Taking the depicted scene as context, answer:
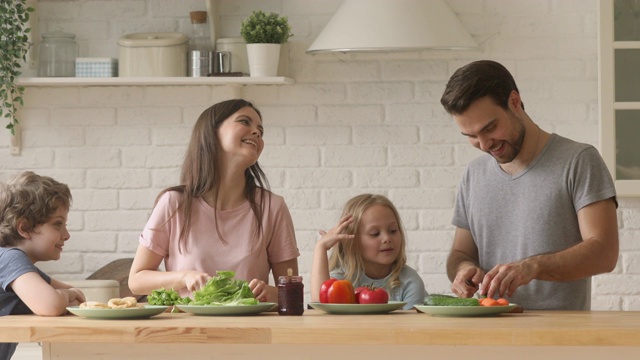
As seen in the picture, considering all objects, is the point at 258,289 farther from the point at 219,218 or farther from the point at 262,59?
the point at 262,59

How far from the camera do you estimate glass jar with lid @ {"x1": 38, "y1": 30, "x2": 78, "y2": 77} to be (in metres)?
4.09

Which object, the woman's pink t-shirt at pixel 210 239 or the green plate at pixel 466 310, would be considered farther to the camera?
the woman's pink t-shirt at pixel 210 239

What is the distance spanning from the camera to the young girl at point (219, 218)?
284cm

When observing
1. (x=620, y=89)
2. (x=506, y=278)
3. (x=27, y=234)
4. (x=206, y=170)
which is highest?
(x=620, y=89)

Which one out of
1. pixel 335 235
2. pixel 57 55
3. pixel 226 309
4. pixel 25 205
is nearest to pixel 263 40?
pixel 57 55

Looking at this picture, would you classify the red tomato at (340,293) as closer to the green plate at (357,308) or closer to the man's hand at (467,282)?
the green plate at (357,308)

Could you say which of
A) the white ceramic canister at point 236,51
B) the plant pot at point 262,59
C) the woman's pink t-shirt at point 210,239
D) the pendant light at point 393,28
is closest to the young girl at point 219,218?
the woman's pink t-shirt at point 210,239

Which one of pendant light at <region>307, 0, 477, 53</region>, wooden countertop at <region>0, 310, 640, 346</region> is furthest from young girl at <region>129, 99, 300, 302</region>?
pendant light at <region>307, 0, 477, 53</region>

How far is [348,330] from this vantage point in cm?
208

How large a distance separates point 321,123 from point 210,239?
4.39 feet

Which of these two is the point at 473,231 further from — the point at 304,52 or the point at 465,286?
the point at 304,52

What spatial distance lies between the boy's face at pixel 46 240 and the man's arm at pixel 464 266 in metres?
1.04

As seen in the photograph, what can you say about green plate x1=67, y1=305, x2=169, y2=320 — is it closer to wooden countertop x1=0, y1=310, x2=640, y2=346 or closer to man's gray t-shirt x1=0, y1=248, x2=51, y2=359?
wooden countertop x1=0, y1=310, x2=640, y2=346

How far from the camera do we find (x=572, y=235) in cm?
267
